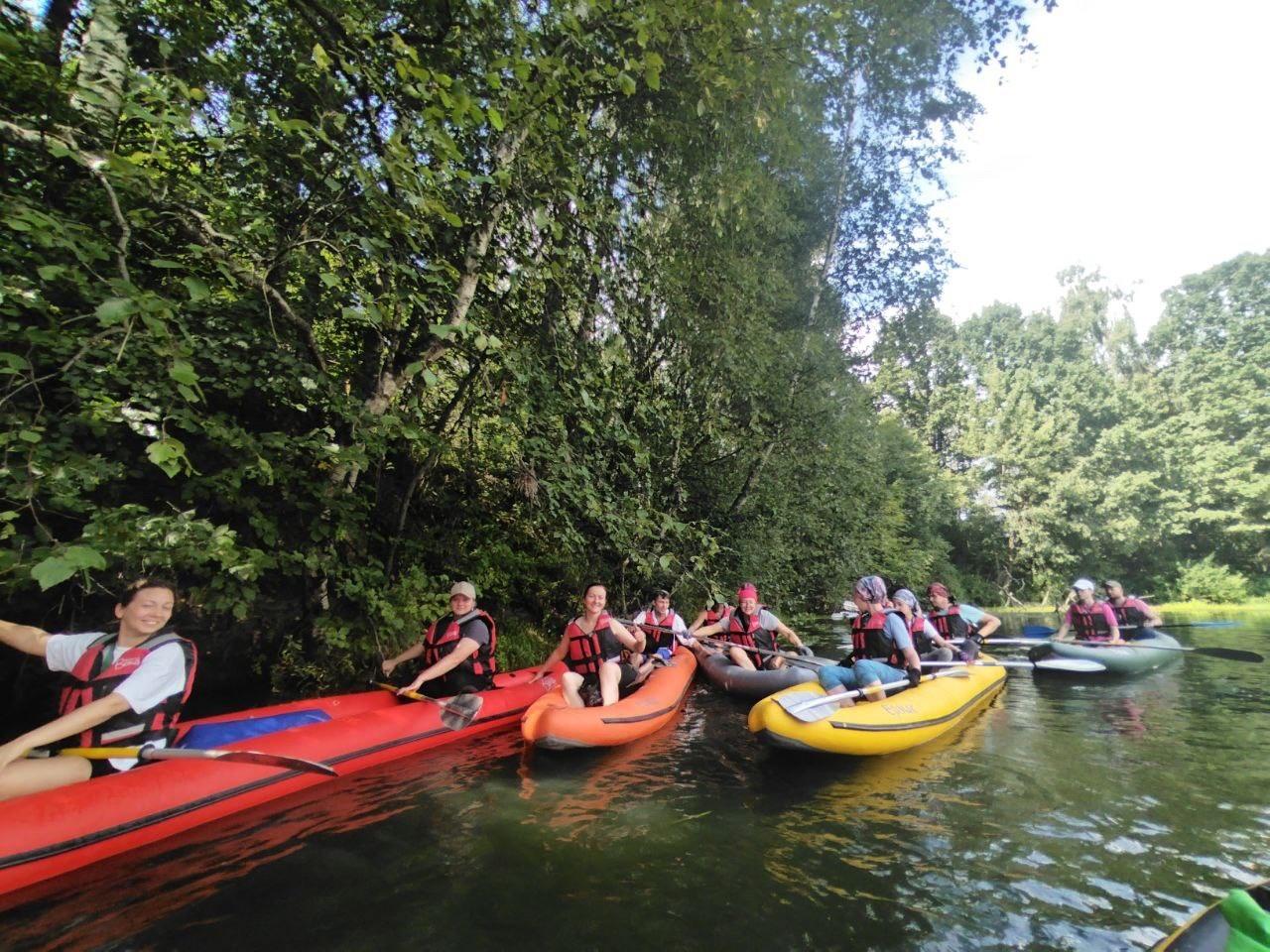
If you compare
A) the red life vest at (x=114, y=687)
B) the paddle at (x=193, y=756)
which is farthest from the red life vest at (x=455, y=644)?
the red life vest at (x=114, y=687)

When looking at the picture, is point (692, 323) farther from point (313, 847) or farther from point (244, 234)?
point (313, 847)

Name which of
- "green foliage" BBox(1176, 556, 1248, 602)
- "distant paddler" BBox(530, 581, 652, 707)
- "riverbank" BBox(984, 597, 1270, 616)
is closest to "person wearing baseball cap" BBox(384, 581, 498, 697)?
"distant paddler" BBox(530, 581, 652, 707)

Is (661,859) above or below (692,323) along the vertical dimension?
below

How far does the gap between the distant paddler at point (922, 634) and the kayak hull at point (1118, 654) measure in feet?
8.23

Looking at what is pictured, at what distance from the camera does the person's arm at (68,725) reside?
2691mm

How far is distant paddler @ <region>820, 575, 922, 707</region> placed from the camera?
4.80 metres

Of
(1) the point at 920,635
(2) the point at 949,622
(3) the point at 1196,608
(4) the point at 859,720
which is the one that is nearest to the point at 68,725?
(4) the point at 859,720

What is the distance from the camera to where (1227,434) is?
23.5 metres

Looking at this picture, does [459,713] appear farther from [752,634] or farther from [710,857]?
[752,634]

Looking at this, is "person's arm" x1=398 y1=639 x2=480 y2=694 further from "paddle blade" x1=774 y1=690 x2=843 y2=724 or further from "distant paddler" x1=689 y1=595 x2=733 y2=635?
"distant paddler" x1=689 y1=595 x2=733 y2=635

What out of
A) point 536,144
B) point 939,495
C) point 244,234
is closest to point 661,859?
point 244,234

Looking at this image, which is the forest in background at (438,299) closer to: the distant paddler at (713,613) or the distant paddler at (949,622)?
the distant paddler at (713,613)

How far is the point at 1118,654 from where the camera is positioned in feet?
25.7

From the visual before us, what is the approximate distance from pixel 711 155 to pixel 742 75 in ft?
5.89
